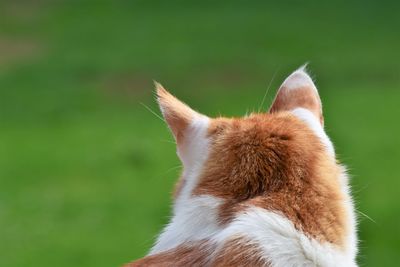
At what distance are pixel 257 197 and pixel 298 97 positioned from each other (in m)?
0.54

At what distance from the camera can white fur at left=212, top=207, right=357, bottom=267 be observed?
9.57ft

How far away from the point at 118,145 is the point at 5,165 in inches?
58.5

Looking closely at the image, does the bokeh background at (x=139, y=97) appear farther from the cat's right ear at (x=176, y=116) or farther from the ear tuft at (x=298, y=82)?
the cat's right ear at (x=176, y=116)

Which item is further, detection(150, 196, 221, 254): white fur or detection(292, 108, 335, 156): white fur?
detection(292, 108, 335, 156): white fur

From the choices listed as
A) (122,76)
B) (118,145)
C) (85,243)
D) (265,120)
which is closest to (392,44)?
(122,76)

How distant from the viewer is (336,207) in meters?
3.09

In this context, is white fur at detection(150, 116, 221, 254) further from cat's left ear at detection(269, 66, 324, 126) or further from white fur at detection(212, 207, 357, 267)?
cat's left ear at detection(269, 66, 324, 126)

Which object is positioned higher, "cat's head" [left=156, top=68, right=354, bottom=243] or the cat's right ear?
the cat's right ear

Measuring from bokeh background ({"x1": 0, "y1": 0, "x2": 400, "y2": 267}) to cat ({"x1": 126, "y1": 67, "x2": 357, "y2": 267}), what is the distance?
4.64 meters

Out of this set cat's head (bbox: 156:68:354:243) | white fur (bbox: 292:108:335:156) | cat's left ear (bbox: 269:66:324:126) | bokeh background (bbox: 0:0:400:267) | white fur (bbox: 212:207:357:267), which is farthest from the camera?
bokeh background (bbox: 0:0:400:267)

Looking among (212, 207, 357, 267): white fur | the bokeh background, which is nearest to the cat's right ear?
(212, 207, 357, 267): white fur

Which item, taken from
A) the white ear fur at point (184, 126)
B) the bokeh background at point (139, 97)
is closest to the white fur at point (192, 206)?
the white ear fur at point (184, 126)

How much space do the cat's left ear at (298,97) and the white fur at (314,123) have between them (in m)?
0.03

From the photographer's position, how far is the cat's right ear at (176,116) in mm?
3324
